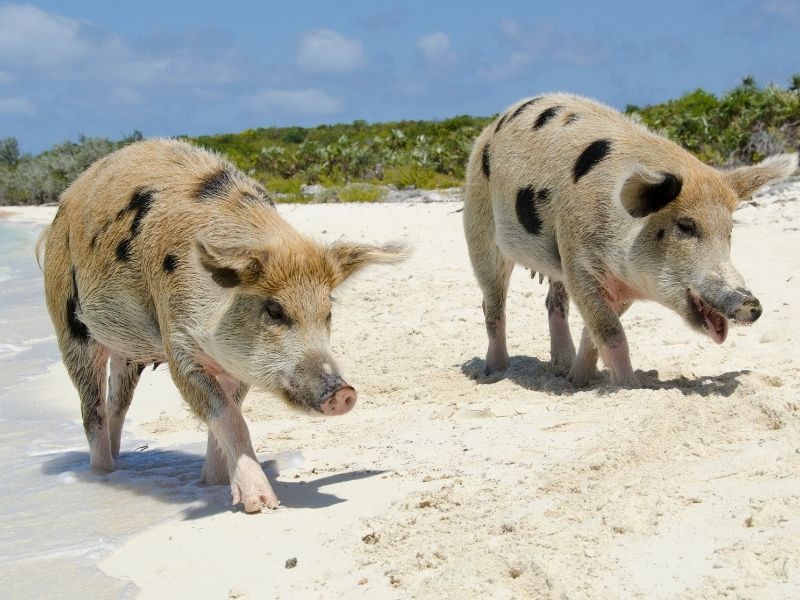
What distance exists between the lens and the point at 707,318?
22.1 ft

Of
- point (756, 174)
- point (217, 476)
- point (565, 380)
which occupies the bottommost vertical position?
point (217, 476)

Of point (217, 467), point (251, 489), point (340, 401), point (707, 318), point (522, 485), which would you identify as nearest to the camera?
point (522, 485)

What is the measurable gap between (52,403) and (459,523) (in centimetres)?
572

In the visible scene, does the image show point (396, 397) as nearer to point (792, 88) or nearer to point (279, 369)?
point (279, 369)

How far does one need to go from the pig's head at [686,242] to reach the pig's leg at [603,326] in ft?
1.09

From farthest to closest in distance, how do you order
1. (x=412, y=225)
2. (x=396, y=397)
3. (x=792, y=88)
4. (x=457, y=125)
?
1. (x=457, y=125)
2. (x=792, y=88)
3. (x=412, y=225)
4. (x=396, y=397)

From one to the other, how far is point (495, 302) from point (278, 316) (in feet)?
12.8

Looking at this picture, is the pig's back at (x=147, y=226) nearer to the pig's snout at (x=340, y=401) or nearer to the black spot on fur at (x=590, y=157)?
the pig's snout at (x=340, y=401)

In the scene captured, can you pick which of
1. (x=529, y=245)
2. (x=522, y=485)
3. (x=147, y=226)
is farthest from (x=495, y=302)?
(x=522, y=485)

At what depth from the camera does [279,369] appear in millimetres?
5238

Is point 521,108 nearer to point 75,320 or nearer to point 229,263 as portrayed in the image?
point 75,320

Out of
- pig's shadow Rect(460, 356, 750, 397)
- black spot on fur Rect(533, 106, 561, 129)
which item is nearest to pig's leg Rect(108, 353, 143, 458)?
pig's shadow Rect(460, 356, 750, 397)

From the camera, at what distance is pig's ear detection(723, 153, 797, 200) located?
7266 millimetres

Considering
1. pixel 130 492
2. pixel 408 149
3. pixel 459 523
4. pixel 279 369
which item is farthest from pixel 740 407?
pixel 408 149
